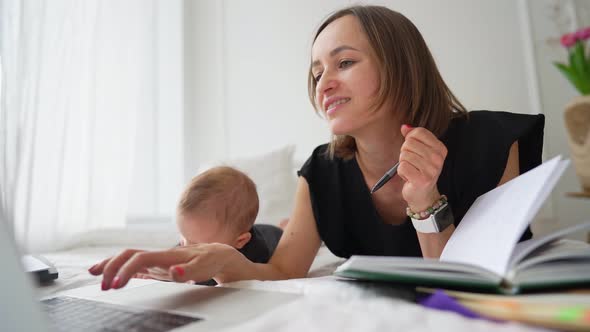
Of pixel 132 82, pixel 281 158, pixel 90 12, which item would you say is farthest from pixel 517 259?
pixel 132 82

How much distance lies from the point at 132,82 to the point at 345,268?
210cm

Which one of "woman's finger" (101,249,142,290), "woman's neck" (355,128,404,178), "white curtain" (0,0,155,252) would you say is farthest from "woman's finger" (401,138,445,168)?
"white curtain" (0,0,155,252)

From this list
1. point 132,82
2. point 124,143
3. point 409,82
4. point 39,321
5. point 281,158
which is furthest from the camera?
point 132,82

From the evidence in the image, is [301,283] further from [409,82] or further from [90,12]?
[90,12]

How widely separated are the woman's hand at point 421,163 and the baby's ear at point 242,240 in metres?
0.39

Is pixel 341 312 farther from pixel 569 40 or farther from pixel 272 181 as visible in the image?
pixel 569 40

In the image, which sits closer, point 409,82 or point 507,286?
point 507,286

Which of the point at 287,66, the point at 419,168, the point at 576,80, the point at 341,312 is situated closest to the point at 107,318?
the point at 341,312

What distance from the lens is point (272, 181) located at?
64.4 inches

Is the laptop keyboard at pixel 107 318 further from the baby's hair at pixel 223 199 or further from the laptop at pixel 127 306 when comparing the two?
the baby's hair at pixel 223 199

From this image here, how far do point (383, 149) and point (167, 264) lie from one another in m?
0.63

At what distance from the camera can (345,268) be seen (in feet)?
1.35

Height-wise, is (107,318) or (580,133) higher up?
(580,133)

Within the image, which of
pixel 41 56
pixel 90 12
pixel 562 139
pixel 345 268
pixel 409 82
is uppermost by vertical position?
pixel 90 12
